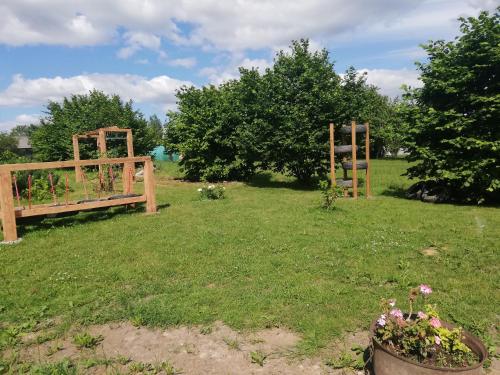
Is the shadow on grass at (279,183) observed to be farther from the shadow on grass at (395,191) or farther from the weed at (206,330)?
the weed at (206,330)

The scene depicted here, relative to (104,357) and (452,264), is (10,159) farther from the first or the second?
(452,264)

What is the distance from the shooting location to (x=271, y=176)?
17438mm

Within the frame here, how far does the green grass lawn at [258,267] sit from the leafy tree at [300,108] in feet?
13.6

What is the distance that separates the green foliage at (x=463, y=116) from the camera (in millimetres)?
8672

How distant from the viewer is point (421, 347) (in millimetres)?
2588

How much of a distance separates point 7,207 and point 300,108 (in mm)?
8546

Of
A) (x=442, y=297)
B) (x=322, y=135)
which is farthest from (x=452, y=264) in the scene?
(x=322, y=135)

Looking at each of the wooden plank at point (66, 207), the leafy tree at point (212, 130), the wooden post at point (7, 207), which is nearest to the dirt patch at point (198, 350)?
the wooden post at point (7, 207)

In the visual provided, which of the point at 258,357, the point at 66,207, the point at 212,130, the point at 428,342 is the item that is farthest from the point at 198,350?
the point at 212,130

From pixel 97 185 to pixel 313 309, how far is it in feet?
33.2

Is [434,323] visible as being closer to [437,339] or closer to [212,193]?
[437,339]

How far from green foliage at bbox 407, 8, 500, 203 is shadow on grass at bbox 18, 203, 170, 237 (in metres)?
6.84

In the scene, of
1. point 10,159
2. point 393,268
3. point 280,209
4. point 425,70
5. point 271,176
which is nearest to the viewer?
point 393,268

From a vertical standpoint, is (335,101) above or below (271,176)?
above
